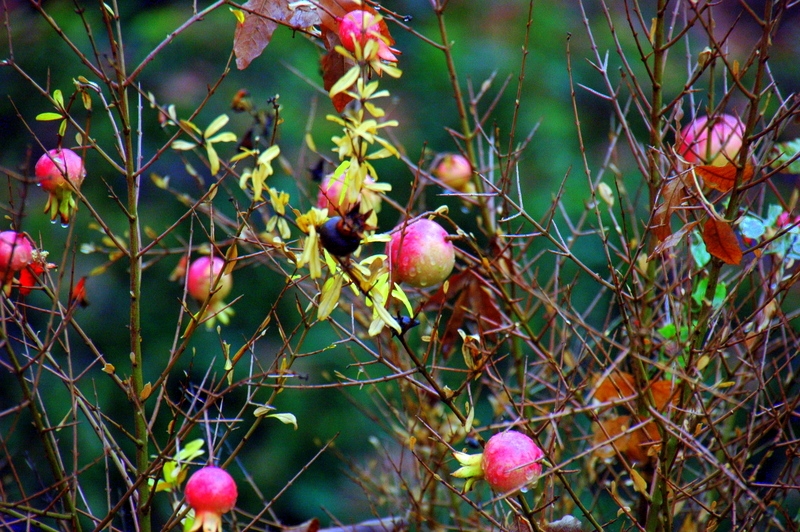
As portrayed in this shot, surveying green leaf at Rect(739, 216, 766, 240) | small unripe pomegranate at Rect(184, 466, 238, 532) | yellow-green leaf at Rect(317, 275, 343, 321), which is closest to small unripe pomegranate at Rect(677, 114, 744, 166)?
green leaf at Rect(739, 216, 766, 240)

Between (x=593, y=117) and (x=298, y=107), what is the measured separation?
750 mm

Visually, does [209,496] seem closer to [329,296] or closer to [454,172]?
[329,296]

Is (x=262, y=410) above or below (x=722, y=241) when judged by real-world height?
below

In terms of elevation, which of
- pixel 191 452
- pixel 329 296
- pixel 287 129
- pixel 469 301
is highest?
pixel 329 296

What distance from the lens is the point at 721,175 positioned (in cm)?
53

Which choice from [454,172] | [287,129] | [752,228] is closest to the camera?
[752,228]

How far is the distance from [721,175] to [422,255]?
9.4 inches

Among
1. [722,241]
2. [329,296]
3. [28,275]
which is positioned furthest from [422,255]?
[28,275]

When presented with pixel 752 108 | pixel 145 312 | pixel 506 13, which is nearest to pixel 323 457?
pixel 145 312

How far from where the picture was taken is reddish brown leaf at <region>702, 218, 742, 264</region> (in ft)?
1.65

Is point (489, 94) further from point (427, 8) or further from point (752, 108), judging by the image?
point (752, 108)

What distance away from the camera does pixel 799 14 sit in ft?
5.74

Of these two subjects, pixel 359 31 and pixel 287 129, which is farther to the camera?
pixel 287 129

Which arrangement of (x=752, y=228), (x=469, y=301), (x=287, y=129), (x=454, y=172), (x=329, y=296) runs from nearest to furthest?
1. (x=329, y=296)
2. (x=752, y=228)
3. (x=469, y=301)
4. (x=454, y=172)
5. (x=287, y=129)
